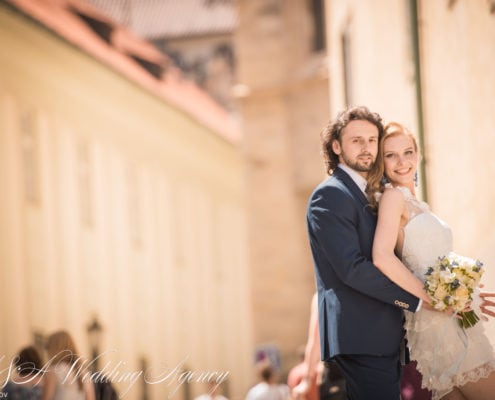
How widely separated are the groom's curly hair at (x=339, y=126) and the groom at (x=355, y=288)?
3 centimetres

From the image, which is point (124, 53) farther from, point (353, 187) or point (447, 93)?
point (353, 187)

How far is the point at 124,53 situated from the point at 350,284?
83.6 ft

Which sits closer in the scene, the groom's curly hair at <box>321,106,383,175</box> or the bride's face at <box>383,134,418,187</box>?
the groom's curly hair at <box>321,106,383,175</box>

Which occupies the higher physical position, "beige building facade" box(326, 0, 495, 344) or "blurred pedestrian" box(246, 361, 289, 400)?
"beige building facade" box(326, 0, 495, 344)

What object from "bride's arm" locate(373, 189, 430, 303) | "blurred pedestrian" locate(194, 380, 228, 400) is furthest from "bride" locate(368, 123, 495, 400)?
"blurred pedestrian" locate(194, 380, 228, 400)

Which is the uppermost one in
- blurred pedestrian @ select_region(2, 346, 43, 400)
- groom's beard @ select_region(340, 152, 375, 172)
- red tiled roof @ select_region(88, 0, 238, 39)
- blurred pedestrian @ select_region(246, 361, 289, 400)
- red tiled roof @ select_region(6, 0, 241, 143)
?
red tiled roof @ select_region(88, 0, 238, 39)

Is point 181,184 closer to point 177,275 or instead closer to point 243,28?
point 177,275

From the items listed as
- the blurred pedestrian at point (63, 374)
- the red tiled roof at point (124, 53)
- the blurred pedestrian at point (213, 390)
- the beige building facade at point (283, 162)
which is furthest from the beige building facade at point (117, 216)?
the blurred pedestrian at point (63, 374)

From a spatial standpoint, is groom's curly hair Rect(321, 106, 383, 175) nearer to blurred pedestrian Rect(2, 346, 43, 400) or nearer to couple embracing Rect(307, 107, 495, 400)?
couple embracing Rect(307, 107, 495, 400)

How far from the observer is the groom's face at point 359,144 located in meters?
→ 5.89

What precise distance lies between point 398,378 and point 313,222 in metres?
0.87

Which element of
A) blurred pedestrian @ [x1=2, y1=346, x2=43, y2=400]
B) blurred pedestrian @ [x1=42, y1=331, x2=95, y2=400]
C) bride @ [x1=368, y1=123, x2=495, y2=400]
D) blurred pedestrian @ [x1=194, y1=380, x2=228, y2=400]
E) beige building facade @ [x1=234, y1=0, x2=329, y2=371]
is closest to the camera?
bride @ [x1=368, y1=123, x2=495, y2=400]

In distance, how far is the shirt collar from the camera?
19.2ft

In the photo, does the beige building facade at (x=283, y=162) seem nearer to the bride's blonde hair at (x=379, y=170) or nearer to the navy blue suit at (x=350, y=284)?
the bride's blonde hair at (x=379, y=170)
